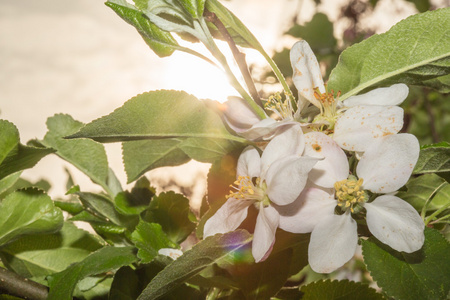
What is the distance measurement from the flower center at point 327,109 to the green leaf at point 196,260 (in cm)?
19

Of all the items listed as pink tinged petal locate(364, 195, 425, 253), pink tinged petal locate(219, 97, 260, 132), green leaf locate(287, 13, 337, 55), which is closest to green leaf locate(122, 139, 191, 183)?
pink tinged petal locate(219, 97, 260, 132)

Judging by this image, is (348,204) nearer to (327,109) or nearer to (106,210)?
(327,109)

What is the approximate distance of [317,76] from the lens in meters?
0.66

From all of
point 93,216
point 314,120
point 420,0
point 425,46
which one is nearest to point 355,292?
point 314,120

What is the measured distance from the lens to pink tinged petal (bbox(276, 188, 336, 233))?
570 millimetres

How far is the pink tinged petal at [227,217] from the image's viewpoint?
619 millimetres

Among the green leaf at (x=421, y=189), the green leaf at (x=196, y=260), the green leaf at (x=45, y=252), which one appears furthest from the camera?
the green leaf at (x=45, y=252)

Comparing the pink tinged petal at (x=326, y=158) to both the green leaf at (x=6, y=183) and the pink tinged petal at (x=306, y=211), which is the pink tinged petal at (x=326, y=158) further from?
the green leaf at (x=6, y=183)

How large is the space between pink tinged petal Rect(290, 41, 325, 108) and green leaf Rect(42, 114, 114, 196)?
415mm

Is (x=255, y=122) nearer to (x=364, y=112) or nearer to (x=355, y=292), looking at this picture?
(x=364, y=112)

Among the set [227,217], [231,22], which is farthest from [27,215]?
[231,22]

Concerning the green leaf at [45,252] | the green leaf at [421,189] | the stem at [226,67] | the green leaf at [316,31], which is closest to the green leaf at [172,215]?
the green leaf at [45,252]

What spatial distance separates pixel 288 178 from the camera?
21.3 inches

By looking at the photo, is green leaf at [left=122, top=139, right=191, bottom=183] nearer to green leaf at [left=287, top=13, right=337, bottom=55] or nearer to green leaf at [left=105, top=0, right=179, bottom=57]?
green leaf at [left=105, top=0, right=179, bottom=57]
